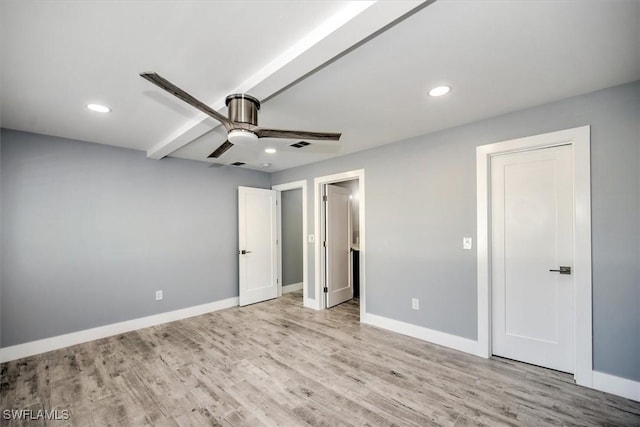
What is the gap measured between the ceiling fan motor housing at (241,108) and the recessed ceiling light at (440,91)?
1.44 meters

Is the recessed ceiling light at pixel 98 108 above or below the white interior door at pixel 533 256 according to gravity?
above

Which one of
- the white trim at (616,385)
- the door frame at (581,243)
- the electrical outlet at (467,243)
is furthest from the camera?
the electrical outlet at (467,243)

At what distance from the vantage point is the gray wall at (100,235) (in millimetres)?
2979

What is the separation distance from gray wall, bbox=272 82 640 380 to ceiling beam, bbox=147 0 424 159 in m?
2.05

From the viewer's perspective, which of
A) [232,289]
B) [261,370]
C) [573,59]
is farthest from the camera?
[232,289]

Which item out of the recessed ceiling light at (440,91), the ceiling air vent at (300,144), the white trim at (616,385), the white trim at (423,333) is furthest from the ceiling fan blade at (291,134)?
the white trim at (616,385)

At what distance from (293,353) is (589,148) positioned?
3403 millimetres

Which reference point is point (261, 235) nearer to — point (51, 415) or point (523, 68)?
point (51, 415)

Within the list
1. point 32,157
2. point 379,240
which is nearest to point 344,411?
point 379,240

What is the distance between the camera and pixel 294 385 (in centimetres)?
239

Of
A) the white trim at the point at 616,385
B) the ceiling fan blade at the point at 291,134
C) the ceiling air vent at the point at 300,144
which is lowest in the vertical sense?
the white trim at the point at 616,385

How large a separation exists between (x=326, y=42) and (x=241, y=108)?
0.79 metres

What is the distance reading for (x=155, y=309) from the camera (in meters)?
3.93

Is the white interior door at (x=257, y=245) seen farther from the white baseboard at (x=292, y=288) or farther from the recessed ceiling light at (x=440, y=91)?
the recessed ceiling light at (x=440, y=91)
